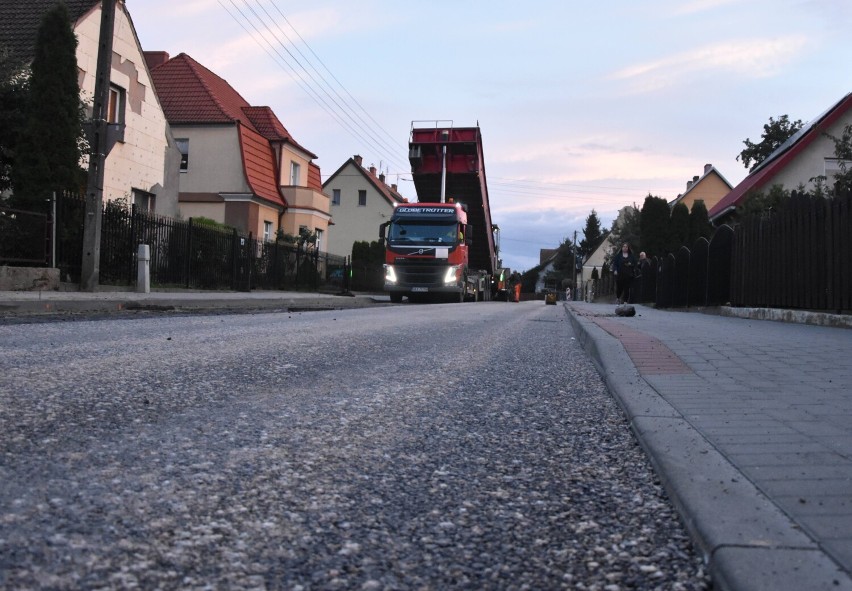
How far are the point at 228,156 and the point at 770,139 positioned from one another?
1675 inches

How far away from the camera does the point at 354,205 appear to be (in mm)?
60469

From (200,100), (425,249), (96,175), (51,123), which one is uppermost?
(200,100)

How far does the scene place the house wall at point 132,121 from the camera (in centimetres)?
2195

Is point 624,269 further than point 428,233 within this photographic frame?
No

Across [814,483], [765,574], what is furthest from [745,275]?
[765,574]

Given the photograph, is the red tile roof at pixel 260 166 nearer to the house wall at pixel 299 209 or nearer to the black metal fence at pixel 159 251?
the house wall at pixel 299 209

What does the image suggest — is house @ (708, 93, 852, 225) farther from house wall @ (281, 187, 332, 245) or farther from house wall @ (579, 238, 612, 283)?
house wall @ (579, 238, 612, 283)

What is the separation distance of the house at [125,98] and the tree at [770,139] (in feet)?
149

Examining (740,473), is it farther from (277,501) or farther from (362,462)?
(277,501)

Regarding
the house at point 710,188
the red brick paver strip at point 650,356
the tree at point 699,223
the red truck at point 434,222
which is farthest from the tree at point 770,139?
the red brick paver strip at point 650,356

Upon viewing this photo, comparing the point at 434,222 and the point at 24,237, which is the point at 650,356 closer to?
the point at 24,237

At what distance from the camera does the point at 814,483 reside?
244cm

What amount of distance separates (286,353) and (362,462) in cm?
376

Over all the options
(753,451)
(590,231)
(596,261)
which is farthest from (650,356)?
(590,231)
